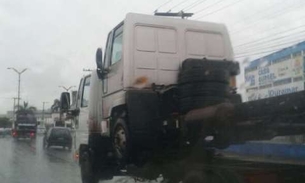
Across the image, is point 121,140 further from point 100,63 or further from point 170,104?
point 100,63

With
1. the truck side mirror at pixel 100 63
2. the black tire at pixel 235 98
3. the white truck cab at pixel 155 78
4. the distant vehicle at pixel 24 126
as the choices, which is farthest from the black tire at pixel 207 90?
the distant vehicle at pixel 24 126

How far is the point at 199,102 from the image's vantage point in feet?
21.6

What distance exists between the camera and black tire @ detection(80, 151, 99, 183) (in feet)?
32.2

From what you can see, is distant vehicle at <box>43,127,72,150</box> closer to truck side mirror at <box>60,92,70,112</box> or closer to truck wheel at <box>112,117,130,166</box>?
truck side mirror at <box>60,92,70,112</box>

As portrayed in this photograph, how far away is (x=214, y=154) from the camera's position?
6.81m

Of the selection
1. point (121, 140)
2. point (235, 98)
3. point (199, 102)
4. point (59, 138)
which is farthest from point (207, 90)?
point (59, 138)

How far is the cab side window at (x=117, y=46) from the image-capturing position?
7.91m

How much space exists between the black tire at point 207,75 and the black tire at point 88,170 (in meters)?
3.63

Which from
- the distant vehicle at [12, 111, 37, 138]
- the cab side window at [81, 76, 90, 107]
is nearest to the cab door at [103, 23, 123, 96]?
the cab side window at [81, 76, 90, 107]

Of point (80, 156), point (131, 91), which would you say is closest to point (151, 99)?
point (131, 91)

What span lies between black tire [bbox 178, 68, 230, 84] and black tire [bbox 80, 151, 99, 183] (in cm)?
363

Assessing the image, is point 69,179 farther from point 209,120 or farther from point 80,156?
point 209,120

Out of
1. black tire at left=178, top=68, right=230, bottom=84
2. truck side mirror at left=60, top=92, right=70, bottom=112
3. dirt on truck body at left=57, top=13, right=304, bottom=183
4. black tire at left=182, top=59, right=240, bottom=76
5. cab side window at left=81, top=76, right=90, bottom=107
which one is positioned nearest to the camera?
dirt on truck body at left=57, top=13, right=304, bottom=183

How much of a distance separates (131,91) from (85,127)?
10.6 ft
